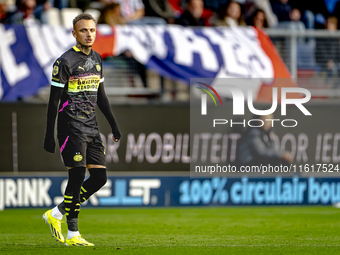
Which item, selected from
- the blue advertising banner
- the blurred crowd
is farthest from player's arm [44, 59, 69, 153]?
the blurred crowd

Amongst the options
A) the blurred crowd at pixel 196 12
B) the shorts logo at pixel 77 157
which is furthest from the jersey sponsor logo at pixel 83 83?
the blurred crowd at pixel 196 12

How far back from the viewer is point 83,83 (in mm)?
5539

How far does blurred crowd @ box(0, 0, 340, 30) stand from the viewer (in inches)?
413

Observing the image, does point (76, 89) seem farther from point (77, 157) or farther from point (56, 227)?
point (56, 227)

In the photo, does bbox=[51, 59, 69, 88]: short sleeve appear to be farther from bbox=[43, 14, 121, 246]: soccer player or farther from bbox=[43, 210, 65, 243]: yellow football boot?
bbox=[43, 210, 65, 243]: yellow football boot

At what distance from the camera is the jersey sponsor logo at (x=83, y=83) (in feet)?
18.1

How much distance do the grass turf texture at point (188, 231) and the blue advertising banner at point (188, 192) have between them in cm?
16

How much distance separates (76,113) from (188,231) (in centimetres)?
224

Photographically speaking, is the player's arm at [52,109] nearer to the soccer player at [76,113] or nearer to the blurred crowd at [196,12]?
the soccer player at [76,113]

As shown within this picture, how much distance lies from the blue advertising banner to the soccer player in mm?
3929

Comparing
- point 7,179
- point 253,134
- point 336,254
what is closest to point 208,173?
point 253,134

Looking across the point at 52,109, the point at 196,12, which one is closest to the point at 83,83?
the point at 52,109

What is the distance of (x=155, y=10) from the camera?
36.2 feet

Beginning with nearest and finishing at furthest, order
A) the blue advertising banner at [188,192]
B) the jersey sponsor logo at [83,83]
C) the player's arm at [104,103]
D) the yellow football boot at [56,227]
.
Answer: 1. the jersey sponsor logo at [83,83]
2. the yellow football boot at [56,227]
3. the player's arm at [104,103]
4. the blue advertising banner at [188,192]
